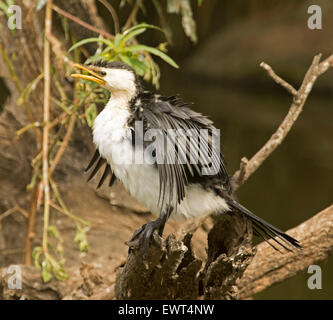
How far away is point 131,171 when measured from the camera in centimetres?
164

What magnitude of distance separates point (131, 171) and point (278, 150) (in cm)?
405

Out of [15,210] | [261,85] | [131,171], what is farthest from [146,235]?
[261,85]

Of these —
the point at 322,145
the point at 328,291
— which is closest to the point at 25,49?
the point at 328,291

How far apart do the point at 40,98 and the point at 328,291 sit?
5.16 ft

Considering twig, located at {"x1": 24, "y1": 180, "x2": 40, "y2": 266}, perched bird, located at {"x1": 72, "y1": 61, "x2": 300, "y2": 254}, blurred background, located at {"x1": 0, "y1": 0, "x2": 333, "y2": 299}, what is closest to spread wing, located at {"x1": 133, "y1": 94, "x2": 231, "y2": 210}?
perched bird, located at {"x1": 72, "y1": 61, "x2": 300, "y2": 254}

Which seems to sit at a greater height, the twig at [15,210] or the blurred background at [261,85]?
the blurred background at [261,85]

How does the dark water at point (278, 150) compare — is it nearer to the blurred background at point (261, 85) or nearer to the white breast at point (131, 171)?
the blurred background at point (261, 85)

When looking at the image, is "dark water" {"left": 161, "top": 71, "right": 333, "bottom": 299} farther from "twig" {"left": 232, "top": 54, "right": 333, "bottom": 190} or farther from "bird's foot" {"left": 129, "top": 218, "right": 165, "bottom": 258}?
"bird's foot" {"left": 129, "top": 218, "right": 165, "bottom": 258}

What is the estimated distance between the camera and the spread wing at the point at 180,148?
1.59 metres

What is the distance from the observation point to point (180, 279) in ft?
5.69

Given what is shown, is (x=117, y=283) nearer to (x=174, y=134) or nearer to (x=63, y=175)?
(x=174, y=134)

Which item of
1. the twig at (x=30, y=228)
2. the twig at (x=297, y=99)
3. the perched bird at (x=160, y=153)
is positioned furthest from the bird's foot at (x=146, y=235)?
the twig at (x=30, y=228)
